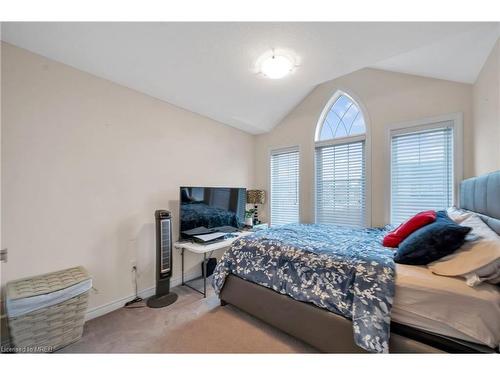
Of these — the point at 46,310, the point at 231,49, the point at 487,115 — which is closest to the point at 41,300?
the point at 46,310

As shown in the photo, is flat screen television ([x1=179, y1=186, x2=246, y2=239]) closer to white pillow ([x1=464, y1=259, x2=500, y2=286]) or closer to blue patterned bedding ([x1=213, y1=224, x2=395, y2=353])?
blue patterned bedding ([x1=213, y1=224, x2=395, y2=353])

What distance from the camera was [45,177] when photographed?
71.0 inches

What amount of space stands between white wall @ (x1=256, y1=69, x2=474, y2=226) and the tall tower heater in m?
2.31

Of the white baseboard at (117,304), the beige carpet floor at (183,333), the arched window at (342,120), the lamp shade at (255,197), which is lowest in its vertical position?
the beige carpet floor at (183,333)

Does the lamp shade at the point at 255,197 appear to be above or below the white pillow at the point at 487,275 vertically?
above

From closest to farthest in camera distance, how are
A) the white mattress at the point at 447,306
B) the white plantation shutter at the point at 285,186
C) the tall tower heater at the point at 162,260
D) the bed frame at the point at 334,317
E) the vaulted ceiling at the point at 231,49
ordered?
the white mattress at the point at 447,306
the bed frame at the point at 334,317
the vaulted ceiling at the point at 231,49
the tall tower heater at the point at 162,260
the white plantation shutter at the point at 285,186

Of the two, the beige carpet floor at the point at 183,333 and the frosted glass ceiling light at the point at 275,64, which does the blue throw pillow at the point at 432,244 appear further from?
the frosted glass ceiling light at the point at 275,64

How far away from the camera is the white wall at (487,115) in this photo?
5.41 feet

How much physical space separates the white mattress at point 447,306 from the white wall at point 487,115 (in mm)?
1197

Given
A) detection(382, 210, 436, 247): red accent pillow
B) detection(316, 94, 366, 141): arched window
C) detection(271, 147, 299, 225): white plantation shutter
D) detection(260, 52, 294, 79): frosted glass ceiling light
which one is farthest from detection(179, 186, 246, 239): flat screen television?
detection(382, 210, 436, 247): red accent pillow

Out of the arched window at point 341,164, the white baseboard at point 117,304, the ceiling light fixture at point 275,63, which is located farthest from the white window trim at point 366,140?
the white baseboard at point 117,304
